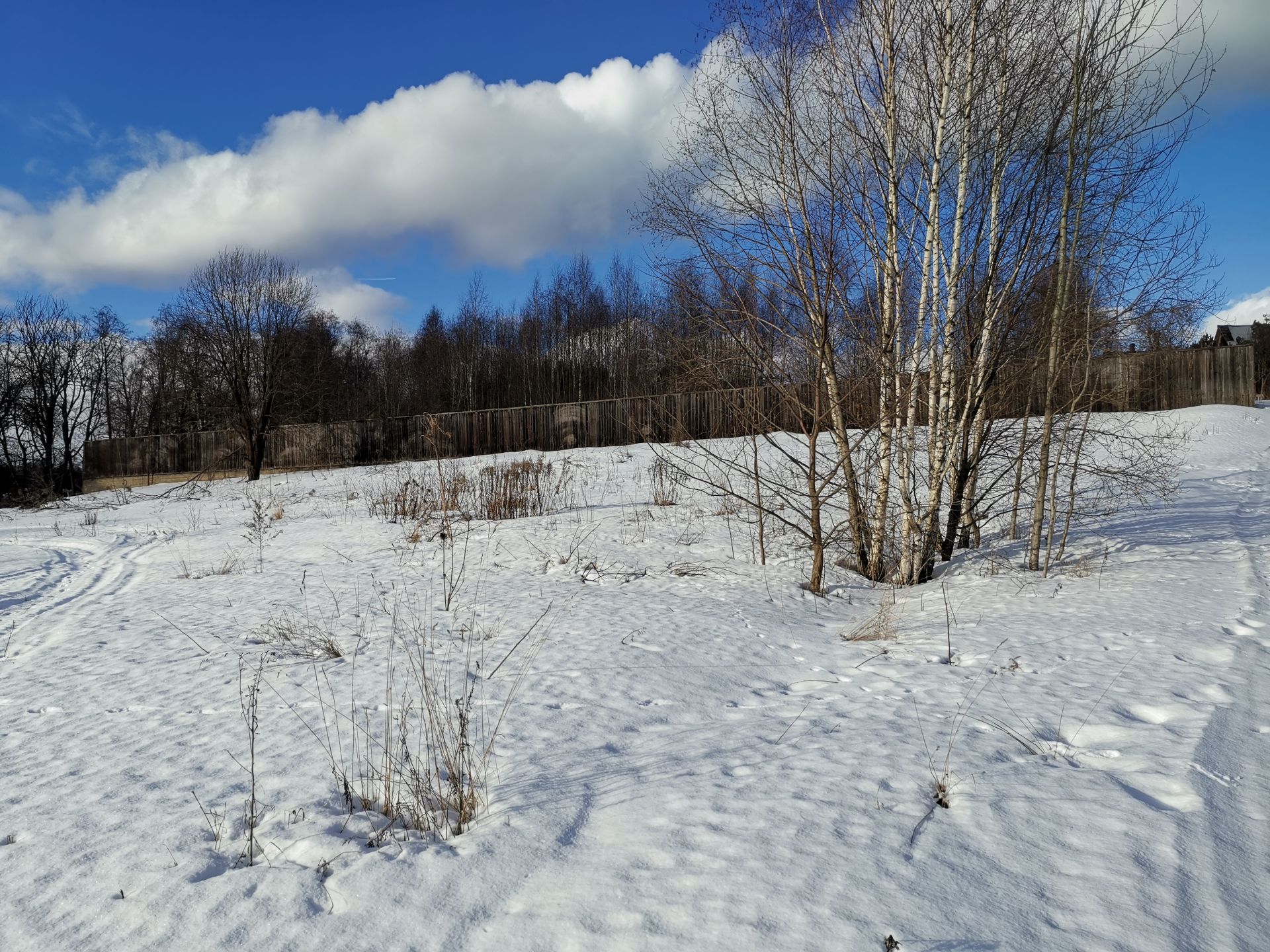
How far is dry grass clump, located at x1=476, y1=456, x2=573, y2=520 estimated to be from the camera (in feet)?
35.7

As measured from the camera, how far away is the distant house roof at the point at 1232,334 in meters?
44.6

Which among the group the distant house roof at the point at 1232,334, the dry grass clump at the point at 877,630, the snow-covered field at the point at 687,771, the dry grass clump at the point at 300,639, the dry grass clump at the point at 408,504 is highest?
the distant house roof at the point at 1232,334

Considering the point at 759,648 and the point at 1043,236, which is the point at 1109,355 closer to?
the point at 1043,236

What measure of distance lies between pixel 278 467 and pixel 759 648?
2902cm

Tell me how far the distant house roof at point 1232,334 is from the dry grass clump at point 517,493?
45018 millimetres

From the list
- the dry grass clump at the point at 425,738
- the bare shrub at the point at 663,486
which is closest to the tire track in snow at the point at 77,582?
the dry grass clump at the point at 425,738

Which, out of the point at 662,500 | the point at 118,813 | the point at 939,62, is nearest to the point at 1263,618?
the point at 939,62

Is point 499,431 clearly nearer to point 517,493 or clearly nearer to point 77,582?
point 517,493

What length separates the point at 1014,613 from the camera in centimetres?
546

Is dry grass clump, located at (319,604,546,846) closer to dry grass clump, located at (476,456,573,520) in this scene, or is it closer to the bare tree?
dry grass clump, located at (476,456,573,520)

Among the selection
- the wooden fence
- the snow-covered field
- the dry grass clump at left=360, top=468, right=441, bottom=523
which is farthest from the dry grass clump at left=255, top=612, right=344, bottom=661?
the wooden fence

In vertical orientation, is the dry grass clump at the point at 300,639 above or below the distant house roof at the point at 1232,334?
below

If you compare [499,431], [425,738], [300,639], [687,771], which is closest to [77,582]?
[300,639]

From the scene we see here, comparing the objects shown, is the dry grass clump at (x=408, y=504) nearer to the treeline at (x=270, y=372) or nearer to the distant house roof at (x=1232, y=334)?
the treeline at (x=270, y=372)
